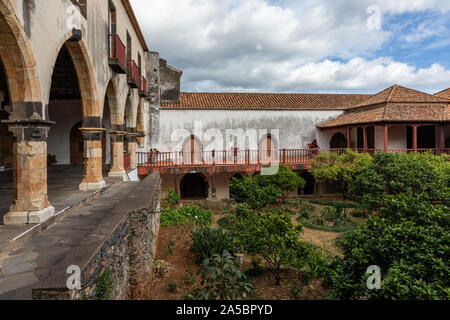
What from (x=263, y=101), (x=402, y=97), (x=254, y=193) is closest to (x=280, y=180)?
(x=254, y=193)

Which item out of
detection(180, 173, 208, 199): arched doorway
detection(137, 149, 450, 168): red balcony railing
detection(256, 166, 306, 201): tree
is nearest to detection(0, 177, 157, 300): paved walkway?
detection(256, 166, 306, 201): tree

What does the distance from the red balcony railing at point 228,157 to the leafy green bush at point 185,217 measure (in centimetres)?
361

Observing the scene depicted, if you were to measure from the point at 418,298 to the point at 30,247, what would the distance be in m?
4.61

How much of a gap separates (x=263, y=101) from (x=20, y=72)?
17.0 metres

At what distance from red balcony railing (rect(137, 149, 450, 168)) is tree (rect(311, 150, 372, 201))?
806 millimetres

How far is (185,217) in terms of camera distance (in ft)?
35.3

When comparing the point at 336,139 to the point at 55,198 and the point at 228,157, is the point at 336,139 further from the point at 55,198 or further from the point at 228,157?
the point at 55,198

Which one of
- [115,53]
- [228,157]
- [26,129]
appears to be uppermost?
[115,53]

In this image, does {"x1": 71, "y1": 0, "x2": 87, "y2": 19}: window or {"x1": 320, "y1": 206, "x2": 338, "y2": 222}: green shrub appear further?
{"x1": 320, "y1": 206, "x2": 338, "y2": 222}: green shrub

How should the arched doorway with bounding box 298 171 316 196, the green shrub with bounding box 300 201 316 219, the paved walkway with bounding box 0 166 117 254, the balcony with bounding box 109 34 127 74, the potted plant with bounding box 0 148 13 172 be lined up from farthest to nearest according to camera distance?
the arched doorway with bounding box 298 171 316 196 < the green shrub with bounding box 300 201 316 219 < the potted plant with bounding box 0 148 13 172 < the balcony with bounding box 109 34 127 74 < the paved walkway with bounding box 0 166 117 254

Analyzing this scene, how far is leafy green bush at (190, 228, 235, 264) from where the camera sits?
7.30 m

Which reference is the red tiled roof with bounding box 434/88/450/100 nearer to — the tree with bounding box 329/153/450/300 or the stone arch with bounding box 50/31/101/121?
the tree with bounding box 329/153/450/300

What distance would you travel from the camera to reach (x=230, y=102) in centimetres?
1942
